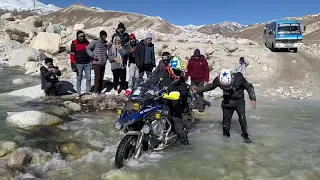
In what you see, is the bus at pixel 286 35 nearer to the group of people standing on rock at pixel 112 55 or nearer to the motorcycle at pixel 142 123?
the group of people standing on rock at pixel 112 55

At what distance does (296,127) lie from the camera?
9.86m

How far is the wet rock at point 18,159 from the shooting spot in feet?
20.2

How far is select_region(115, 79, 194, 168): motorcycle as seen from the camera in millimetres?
6121

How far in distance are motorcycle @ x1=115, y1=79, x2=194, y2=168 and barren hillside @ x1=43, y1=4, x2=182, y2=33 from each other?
88197mm

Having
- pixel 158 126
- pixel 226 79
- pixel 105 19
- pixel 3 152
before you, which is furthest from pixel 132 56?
pixel 105 19

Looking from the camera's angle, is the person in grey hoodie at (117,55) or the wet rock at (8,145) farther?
the person in grey hoodie at (117,55)

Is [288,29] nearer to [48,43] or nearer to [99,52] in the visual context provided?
[48,43]

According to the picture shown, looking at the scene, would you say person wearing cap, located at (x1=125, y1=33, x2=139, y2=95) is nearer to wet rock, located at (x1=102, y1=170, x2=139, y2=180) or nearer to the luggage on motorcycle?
the luggage on motorcycle

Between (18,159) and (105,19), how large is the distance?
372ft

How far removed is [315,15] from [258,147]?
105 meters

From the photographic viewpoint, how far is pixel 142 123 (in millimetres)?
6438

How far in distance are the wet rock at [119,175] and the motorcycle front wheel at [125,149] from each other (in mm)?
136

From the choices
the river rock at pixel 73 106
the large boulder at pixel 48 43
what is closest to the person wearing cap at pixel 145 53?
the river rock at pixel 73 106

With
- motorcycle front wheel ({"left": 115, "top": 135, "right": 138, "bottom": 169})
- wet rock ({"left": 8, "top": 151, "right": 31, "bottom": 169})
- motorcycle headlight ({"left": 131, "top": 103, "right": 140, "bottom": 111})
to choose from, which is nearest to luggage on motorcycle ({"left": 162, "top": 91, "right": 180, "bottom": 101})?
motorcycle headlight ({"left": 131, "top": 103, "right": 140, "bottom": 111})
